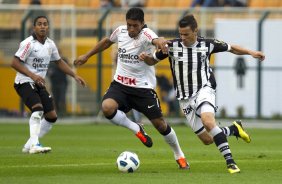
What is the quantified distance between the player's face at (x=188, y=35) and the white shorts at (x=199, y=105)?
0.68 m

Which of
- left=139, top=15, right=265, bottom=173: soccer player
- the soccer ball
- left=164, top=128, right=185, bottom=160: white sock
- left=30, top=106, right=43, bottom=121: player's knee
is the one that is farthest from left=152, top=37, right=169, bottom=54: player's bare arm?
left=30, top=106, right=43, bottom=121: player's knee

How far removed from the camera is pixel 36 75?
17.3m

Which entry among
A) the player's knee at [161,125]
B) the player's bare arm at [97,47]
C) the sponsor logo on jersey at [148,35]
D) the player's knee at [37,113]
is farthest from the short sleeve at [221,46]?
the player's knee at [37,113]

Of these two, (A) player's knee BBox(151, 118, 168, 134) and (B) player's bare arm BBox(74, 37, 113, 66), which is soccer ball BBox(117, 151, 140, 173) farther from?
(B) player's bare arm BBox(74, 37, 113, 66)

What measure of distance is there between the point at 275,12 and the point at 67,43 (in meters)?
6.46

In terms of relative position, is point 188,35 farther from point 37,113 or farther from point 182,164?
point 37,113

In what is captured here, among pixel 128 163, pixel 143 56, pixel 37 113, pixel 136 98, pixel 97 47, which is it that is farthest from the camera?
pixel 37 113

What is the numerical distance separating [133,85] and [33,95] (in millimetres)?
3019

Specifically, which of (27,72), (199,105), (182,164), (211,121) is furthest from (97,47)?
(211,121)

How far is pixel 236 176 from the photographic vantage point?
13.0 m

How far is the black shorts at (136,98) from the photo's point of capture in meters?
15.1

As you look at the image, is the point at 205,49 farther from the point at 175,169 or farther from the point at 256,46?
the point at 256,46

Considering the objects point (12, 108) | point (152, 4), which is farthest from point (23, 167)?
point (152, 4)

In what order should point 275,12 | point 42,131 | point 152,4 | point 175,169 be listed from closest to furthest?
1. point 175,169
2. point 42,131
3. point 275,12
4. point 152,4
